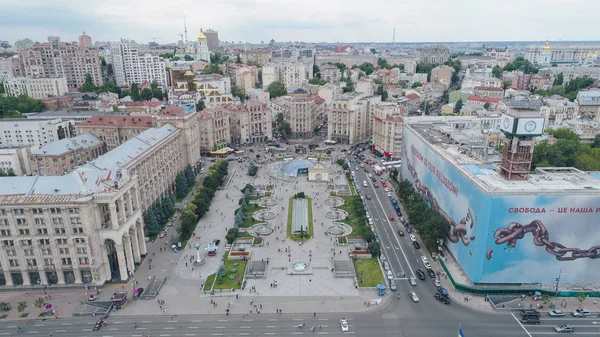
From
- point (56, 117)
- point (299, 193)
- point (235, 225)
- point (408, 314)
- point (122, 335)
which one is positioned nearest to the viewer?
point (122, 335)

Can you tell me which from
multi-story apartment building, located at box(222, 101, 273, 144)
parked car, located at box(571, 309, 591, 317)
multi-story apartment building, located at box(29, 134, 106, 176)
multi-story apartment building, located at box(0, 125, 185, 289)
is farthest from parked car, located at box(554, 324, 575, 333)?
multi-story apartment building, located at box(222, 101, 273, 144)

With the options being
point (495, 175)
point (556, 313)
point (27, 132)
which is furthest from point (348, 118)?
point (27, 132)

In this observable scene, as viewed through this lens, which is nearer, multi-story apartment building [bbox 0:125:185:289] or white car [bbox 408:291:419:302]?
white car [bbox 408:291:419:302]

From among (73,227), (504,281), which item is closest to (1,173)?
(73,227)

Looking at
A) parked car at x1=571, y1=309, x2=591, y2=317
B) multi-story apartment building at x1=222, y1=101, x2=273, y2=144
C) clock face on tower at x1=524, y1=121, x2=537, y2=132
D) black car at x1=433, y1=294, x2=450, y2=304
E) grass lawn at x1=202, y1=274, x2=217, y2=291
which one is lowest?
parked car at x1=571, y1=309, x2=591, y2=317

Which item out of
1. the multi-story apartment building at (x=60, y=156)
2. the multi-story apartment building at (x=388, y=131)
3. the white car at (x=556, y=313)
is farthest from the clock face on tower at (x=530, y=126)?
the multi-story apartment building at (x=60, y=156)

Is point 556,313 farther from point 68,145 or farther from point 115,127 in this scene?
point 115,127

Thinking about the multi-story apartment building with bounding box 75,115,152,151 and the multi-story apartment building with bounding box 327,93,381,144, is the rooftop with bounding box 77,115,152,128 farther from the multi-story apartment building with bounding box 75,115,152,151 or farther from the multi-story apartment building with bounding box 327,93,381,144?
the multi-story apartment building with bounding box 327,93,381,144

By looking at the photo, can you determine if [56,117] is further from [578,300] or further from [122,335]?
[578,300]
